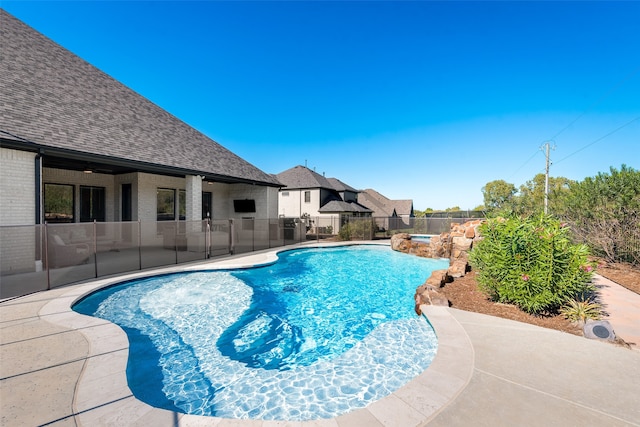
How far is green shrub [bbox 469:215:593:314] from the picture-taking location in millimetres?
4852

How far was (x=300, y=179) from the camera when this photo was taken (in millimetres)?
28719

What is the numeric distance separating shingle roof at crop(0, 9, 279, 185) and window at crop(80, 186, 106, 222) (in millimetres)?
3932

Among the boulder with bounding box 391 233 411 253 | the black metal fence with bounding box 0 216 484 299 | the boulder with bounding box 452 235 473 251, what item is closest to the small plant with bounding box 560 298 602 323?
the boulder with bounding box 452 235 473 251

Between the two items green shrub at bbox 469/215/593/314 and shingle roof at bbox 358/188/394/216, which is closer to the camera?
green shrub at bbox 469/215/593/314

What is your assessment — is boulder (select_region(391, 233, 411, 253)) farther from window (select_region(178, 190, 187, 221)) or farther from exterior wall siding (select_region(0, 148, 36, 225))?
exterior wall siding (select_region(0, 148, 36, 225))

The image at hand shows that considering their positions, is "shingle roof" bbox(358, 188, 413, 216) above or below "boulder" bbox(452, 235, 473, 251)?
above

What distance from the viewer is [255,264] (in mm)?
10617

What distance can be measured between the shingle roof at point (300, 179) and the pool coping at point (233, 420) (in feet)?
76.3

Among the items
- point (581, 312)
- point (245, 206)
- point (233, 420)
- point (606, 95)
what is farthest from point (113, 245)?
point (606, 95)

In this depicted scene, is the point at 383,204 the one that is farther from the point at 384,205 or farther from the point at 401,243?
the point at 401,243

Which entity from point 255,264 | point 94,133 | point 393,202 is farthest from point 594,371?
point 393,202

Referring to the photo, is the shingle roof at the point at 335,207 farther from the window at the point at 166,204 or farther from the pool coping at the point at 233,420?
the pool coping at the point at 233,420

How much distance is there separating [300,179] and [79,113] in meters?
19.7

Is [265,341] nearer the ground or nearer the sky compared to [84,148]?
nearer the ground
